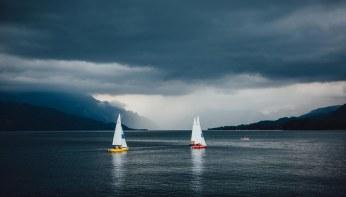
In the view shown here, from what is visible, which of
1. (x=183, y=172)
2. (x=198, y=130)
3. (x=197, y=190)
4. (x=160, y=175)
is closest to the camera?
(x=197, y=190)

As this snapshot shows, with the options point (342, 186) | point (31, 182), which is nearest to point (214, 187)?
point (342, 186)

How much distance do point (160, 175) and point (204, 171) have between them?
538 inches

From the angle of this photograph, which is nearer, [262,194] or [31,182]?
[262,194]

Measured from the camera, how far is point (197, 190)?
7031cm

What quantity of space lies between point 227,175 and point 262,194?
23989mm

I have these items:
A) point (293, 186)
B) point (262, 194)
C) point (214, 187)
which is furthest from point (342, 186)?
point (214, 187)

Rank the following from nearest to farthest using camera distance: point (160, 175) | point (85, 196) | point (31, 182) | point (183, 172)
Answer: point (85, 196) → point (31, 182) → point (160, 175) → point (183, 172)

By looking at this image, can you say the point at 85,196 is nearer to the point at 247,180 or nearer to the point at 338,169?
the point at 247,180

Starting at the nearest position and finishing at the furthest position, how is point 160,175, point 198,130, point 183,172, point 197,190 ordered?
point 197,190 < point 160,175 < point 183,172 < point 198,130

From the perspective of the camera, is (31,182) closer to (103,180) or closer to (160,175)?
(103,180)

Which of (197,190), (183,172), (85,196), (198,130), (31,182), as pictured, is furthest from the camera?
(198,130)

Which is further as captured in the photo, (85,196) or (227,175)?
(227,175)


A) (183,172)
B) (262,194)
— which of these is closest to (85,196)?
(262,194)

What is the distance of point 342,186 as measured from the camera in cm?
7312
